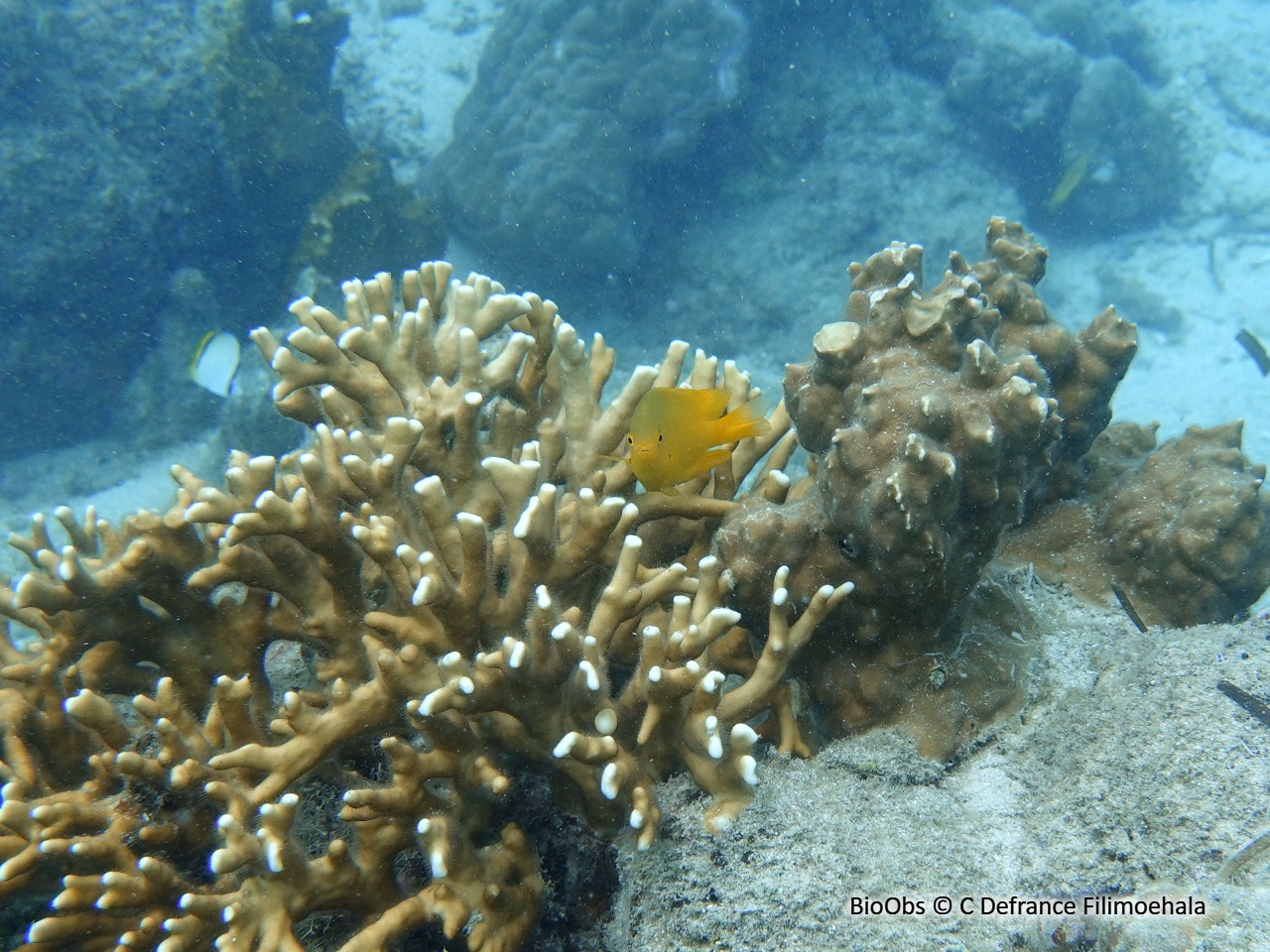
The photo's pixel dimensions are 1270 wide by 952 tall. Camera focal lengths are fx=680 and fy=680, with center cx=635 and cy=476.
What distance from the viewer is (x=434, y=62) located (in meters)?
15.9

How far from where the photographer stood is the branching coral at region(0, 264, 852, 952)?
198 centimetres

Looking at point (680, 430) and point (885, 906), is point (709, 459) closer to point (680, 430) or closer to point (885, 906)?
point (680, 430)

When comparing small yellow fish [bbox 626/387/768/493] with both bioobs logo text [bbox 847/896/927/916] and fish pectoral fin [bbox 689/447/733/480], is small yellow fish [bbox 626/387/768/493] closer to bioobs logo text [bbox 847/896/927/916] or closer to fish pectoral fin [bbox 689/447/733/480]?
fish pectoral fin [bbox 689/447/733/480]

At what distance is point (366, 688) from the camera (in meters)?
2.10

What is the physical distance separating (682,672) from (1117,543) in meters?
2.24

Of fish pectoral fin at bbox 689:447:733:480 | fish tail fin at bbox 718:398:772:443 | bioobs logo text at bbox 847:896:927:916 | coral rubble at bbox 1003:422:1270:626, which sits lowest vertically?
bioobs logo text at bbox 847:896:927:916

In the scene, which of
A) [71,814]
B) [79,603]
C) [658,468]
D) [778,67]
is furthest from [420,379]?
[778,67]

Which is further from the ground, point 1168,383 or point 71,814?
point 71,814

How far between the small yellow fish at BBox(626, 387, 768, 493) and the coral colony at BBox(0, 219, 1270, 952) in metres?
0.27

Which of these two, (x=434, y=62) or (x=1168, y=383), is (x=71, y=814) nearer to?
(x=1168, y=383)

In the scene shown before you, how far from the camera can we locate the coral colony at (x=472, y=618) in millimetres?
2012

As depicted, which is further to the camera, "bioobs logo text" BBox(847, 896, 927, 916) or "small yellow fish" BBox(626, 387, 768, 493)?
"small yellow fish" BBox(626, 387, 768, 493)

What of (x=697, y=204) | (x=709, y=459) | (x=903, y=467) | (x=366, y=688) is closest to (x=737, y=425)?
(x=709, y=459)

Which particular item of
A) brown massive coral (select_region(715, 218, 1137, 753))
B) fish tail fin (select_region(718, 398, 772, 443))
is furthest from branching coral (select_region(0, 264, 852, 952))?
fish tail fin (select_region(718, 398, 772, 443))
